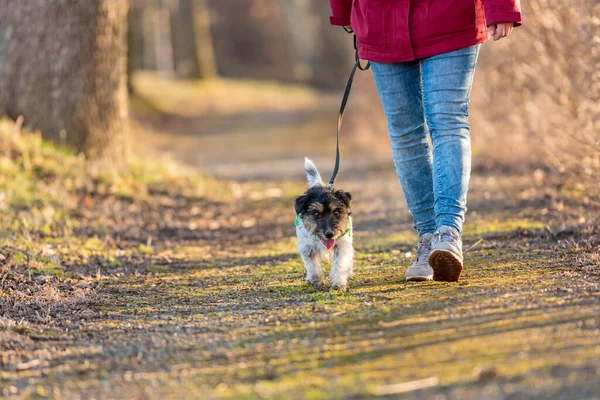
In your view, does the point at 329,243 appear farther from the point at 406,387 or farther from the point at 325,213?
the point at 406,387

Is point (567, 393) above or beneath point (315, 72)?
beneath

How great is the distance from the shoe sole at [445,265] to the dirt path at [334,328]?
65 millimetres

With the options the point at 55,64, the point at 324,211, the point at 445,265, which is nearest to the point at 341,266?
the point at 324,211

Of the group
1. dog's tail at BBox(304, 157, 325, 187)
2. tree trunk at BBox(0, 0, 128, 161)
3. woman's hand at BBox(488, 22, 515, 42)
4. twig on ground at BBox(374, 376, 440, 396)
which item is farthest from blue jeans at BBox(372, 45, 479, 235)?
tree trunk at BBox(0, 0, 128, 161)

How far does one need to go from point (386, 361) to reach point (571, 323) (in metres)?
0.89

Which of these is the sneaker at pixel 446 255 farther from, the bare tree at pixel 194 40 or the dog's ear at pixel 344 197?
the bare tree at pixel 194 40

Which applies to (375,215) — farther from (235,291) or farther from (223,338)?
(223,338)

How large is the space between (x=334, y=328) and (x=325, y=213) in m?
1.46

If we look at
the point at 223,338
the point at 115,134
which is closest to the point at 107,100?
the point at 115,134

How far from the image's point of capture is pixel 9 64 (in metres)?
9.19

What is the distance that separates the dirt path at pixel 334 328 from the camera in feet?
10.2

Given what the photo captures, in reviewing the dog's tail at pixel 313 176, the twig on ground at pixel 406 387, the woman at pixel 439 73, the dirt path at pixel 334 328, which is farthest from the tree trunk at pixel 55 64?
the twig on ground at pixel 406 387

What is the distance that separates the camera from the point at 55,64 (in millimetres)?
9195

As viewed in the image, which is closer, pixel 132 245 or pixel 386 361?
A: pixel 386 361
